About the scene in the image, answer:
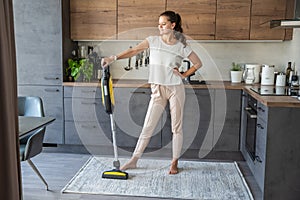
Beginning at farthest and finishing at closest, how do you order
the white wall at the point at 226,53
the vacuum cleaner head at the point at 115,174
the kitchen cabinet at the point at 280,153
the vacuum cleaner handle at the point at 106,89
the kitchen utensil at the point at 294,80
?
the white wall at the point at 226,53 → the kitchen utensil at the point at 294,80 → the vacuum cleaner head at the point at 115,174 → the vacuum cleaner handle at the point at 106,89 → the kitchen cabinet at the point at 280,153

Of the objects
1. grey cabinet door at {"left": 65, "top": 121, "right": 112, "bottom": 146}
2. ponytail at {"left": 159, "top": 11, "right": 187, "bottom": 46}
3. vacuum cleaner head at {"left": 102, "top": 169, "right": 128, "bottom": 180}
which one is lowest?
vacuum cleaner head at {"left": 102, "top": 169, "right": 128, "bottom": 180}

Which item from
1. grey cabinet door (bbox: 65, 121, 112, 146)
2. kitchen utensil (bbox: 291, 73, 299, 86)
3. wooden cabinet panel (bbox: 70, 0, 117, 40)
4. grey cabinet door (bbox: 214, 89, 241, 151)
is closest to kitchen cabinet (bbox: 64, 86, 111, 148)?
grey cabinet door (bbox: 65, 121, 112, 146)

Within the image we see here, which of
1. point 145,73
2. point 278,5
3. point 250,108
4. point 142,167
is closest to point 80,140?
point 142,167

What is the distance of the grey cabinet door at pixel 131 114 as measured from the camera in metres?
3.65

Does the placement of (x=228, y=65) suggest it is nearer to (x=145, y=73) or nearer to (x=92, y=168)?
(x=145, y=73)

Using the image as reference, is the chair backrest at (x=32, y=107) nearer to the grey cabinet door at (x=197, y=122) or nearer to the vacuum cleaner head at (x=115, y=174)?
the vacuum cleaner head at (x=115, y=174)

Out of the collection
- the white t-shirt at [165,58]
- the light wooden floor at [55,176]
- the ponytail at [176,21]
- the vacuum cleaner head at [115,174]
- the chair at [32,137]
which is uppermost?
the ponytail at [176,21]

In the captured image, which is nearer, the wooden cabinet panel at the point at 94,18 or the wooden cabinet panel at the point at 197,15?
the wooden cabinet panel at the point at 197,15

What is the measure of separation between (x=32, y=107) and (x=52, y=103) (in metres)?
0.89

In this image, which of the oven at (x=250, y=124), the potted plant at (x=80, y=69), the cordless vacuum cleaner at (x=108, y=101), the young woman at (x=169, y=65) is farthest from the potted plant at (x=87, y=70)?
the oven at (x=250, y=124)

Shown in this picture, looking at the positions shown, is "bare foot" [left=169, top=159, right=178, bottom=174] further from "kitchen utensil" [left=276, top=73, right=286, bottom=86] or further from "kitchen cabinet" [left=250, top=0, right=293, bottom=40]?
"kitchen cabinet" [left=250, top=0, right=293, bottom=40]

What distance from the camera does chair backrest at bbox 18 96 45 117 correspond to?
2.87 m

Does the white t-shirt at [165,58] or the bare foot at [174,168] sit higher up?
the white t-shirt at [165,58]

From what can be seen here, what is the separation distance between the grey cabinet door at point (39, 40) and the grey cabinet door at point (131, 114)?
743 millimetres
